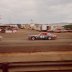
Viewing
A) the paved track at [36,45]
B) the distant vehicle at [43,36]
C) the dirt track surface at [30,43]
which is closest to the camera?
the dirt track surface at [30,43]

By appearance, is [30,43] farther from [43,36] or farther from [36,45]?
[43,36]

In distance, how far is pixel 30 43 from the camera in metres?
14.7

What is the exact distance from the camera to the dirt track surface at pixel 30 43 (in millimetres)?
13805

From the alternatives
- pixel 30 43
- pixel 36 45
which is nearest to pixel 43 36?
pixel 36 45

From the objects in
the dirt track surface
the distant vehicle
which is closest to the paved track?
the dirt track surface

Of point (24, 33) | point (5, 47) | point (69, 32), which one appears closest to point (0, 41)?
point (5, 47)

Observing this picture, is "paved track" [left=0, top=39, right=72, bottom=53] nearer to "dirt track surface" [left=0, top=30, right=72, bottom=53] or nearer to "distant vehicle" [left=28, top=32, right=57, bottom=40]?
"dirt track surface" [left=0, top=30, right=72, bottom=53]

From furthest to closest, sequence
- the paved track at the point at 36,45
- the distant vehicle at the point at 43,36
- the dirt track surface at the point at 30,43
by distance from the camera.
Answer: the distant vehicle at the point at 43,36 → the paved track at the point at 36,45 → the dirt track surface at the point at 30,43

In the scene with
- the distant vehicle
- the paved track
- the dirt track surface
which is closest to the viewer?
the dirt track surface

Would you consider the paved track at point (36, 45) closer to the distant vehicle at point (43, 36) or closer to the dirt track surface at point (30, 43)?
the dirt track surface at point (30, 43)

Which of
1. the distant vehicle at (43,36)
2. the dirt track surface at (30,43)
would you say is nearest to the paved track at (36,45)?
the dirt track surface at (30,43)

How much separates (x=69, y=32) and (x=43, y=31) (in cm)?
144

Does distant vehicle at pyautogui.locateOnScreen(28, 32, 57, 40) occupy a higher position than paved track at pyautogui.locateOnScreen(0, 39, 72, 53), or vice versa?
distant vehicle at pyautogui.locateOnScreen(28, 32, 57, 40)

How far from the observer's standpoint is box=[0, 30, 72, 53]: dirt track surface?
1380cm
